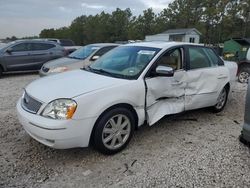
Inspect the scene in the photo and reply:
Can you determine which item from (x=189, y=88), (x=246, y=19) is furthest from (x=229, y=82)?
(x=246, y=19)

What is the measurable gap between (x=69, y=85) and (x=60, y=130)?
70 cm

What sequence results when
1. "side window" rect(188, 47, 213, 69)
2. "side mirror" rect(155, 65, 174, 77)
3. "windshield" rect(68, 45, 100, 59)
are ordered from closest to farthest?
"side mirror" rect(155, 65, 174, 77), "side window" rect(188, 47, 213, 69), "windshield" rect(68, 45, 100, 59)

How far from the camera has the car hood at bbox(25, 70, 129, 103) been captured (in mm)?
3384

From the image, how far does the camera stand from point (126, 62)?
4.36 metres

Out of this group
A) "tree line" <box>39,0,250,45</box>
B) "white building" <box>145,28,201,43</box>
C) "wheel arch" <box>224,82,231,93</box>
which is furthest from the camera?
"white building" <box>145,28,201,43</box>

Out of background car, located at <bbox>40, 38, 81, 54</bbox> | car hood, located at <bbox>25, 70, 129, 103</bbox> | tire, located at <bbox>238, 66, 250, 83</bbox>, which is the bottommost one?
tire, located at <bbox>238, 66, 250, 83</bbox>

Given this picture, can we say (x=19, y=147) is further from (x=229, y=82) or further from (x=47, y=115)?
(x=229, y=82)

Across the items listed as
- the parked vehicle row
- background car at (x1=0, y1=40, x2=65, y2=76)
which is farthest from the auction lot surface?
background car at (x1=0, y1=40, x2=65, y2=76)

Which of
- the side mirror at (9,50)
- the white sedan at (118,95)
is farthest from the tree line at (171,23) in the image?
the white sedan at (118,95)

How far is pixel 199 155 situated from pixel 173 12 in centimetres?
5811

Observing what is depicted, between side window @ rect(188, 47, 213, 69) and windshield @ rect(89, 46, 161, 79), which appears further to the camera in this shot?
side window @ rect(188, 47, 213, 69)

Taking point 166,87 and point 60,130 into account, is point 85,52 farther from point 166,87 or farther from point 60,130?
point 60,130

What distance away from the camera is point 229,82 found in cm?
570

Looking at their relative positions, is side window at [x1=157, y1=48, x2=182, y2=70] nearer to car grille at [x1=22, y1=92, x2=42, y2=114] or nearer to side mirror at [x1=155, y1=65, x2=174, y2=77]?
side mirror at [x1=155, y1=65, x2=174, y2=77]
